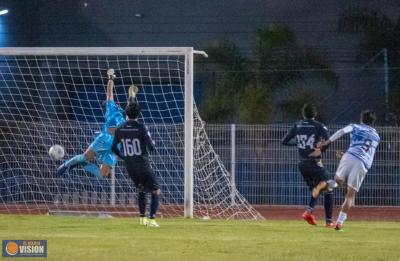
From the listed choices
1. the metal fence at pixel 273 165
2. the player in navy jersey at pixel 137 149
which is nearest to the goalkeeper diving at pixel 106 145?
the player in navy jersey at pixel 137 149

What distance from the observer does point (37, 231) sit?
49.2 feet

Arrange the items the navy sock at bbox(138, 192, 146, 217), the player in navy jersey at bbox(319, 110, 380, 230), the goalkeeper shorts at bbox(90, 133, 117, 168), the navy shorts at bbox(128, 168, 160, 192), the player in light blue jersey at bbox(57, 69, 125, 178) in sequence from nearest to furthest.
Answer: the player in navy jersey at bbox(319, 110, 380, 230)
the navy shorts at bbox(128, 168, 160, 192)
the navy sock at bbox(138, 192, 146, 217)
the player in light blue jersey at bbox(57, 69, 125, 178)
the goalkeeper shorts at bbox(90, 133, 117, 168)

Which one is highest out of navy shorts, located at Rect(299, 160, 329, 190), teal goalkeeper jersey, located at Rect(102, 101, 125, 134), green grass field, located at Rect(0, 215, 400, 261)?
teal goalkeeper jersey, located at Rect(102, 101, 125, 134)

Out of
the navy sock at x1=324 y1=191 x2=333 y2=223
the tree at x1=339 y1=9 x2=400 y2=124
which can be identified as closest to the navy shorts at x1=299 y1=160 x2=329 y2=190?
the navy sock at x1=324 y1=191 x2=333 y2=223

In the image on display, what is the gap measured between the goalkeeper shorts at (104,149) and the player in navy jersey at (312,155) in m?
3.51

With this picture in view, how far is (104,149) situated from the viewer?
743 inches

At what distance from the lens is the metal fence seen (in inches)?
967

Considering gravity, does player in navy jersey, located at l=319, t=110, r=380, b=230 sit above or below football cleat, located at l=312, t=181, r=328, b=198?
above

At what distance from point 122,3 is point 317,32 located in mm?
6256

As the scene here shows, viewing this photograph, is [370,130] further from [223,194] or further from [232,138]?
[232,138]

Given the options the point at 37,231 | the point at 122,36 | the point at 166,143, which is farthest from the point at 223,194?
the point at 122,36

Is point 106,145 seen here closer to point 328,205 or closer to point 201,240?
point 328,205

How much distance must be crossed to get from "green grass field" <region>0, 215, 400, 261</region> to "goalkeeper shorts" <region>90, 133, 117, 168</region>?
1785mm

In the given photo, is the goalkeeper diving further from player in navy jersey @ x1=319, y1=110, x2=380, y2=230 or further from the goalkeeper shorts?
player in navy jersey @ x1=319, y1=110, x2=380, y2=230
